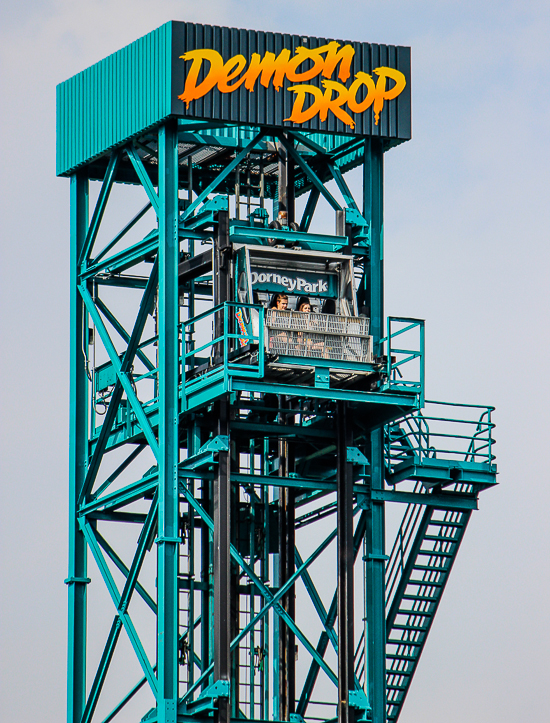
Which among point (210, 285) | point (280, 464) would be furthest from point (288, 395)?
point (210, 285)

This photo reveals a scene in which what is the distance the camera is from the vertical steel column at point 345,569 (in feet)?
184

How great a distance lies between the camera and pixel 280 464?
59.6 m

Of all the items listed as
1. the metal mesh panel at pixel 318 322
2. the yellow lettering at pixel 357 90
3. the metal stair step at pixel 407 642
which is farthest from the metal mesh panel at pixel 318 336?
the metal stair step at pixel 407 642

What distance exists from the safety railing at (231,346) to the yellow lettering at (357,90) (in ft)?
17.9

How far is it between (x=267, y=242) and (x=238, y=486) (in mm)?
5442

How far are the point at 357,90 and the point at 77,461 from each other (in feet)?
34.6

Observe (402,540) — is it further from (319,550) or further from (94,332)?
(94,332)

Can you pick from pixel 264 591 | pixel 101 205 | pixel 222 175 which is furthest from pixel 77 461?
pixel 222 175

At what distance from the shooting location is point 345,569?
56.6 metres

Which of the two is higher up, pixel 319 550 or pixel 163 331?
pixel 163 331

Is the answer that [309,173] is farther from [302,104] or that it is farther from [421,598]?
[421,598]

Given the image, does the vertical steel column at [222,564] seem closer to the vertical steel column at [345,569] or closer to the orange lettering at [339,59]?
the vertical steel column at [345,569]

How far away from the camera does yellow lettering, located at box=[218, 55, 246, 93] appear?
Result: 5719cm

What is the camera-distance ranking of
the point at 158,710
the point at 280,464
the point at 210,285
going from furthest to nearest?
the point at 210,285, the point at 280,464, the point at 158,710
